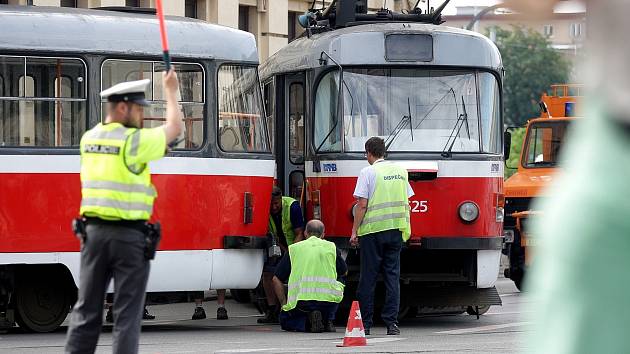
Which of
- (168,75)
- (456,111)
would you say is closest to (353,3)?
(456,111)

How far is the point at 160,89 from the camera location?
13719mm

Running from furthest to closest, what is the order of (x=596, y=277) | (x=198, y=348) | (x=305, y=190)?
(x=305, y=190)
(x=198, y=348)
(x=596, y=277)

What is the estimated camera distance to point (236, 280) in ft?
46.5

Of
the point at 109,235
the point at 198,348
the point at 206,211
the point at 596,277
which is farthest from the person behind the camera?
the point at 206,211


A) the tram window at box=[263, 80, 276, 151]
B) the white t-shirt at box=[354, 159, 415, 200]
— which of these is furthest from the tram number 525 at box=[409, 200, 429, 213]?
the tram window at box=[263, 80, 276, 151]

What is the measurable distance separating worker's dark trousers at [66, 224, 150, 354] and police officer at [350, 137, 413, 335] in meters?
5.71

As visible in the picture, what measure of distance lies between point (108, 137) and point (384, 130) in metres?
6.79

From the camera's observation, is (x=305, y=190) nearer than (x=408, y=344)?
No

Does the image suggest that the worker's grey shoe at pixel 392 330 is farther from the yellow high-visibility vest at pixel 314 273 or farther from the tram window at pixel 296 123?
the tram window at pixel 296 123

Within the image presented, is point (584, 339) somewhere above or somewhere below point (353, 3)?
below

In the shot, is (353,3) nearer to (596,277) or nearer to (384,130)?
(384,130)

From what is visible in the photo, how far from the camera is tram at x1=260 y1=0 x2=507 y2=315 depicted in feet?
48.4

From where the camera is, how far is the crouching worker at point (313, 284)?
13836 mm

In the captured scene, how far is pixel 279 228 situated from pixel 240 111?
1663 millimetres
